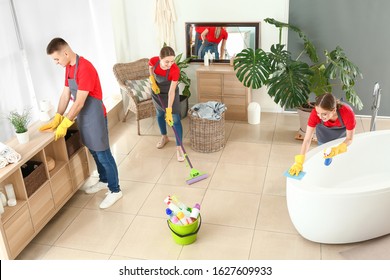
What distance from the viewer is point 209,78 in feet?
18.6

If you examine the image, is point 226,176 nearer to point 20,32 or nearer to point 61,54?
point 61,54

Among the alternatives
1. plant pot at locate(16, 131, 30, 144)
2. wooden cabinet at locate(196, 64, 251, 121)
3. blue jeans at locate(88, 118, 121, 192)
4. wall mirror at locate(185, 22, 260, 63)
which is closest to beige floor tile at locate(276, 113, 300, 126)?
wooden cabinet at locate(196, 64, 251, 121)

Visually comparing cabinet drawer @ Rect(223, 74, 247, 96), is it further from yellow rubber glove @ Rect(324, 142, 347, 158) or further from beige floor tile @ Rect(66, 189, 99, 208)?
beige floor tile @ Rect(66, 189, 99, 208)

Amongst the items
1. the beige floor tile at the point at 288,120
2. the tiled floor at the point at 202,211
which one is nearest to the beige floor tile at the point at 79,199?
the tiled floor at the point at 202,211

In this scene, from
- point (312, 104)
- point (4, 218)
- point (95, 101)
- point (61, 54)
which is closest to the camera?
point (4, 218)

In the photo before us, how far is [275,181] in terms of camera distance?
4449 millimetres

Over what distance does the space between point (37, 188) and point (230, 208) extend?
1651mm

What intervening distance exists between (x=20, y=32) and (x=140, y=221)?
2097mm

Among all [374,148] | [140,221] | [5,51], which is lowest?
[140,221]

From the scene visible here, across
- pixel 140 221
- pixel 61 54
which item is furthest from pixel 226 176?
pixel 61 54

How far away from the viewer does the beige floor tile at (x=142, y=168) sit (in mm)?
4605

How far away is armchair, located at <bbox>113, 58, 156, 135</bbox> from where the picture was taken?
5387mm

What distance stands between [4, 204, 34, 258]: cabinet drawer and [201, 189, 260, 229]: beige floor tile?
1435 millimetres

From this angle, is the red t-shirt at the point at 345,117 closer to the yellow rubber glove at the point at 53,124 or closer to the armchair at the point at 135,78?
the yellow rubber glove at the point at 53,124
